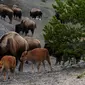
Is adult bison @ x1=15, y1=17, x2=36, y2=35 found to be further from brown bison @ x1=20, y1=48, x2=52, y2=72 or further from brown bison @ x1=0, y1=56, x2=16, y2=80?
brown bison @ x1=0, y1=56, x2=16, y2=80

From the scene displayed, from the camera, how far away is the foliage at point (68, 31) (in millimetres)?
13711

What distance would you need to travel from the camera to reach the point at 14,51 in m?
15.1

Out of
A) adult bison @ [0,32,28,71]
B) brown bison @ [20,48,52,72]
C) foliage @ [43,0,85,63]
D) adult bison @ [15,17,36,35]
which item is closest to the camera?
foliage @ [43,0,85,63]

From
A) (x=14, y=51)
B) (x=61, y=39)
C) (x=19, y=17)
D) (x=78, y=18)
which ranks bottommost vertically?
(x=19, y=17)

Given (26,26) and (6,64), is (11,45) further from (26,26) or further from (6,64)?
(26,26)

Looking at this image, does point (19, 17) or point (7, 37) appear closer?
point (7, 37)

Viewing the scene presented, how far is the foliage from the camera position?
13.7 m

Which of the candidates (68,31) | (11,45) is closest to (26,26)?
(11,45)

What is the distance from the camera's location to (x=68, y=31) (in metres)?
14.1

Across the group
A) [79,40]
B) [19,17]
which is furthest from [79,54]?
[19,17]

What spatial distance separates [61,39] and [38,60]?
124 centimetres

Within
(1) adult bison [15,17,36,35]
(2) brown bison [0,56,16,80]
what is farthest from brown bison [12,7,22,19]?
(2) brown bison [0,56,16,80]

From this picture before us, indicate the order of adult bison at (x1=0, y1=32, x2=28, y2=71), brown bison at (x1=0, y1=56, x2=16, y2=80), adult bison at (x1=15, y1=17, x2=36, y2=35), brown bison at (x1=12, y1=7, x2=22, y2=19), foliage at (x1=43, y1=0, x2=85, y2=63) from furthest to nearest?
brown bison at (x1=12, y1=7, x2=22, y2=19), adult bison at (x1=15, y1=17, x2=36, y2=35), adult bison at (x1=0, y1=32, x2=28, y2=71), foliage at (x1=43, y1=0, x2=85, y2=63), brown bison at (x1=0, y1=56, x2=16, y2=80)

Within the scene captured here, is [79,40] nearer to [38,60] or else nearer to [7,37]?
[38,60]
